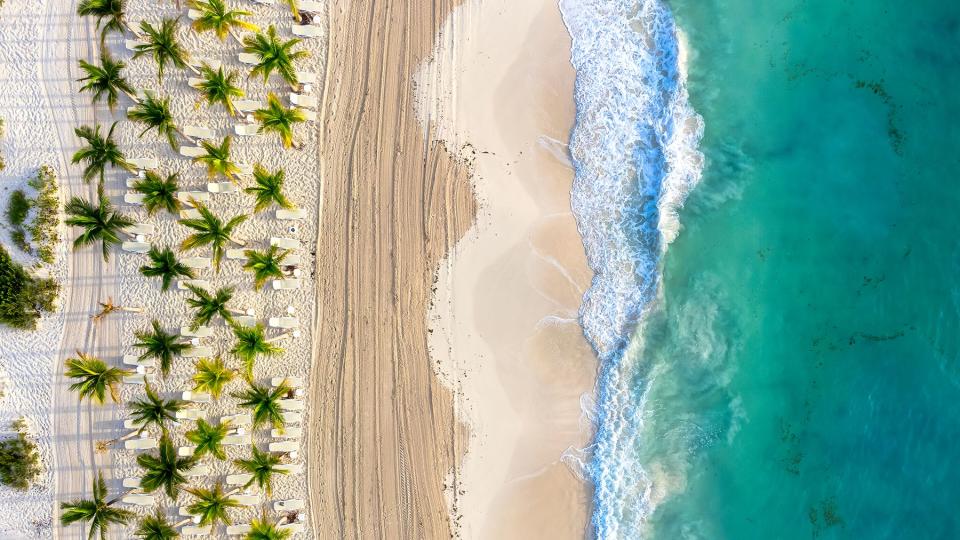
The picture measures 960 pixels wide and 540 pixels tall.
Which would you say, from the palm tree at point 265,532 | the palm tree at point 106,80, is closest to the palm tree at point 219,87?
the palm tree at point 106,80

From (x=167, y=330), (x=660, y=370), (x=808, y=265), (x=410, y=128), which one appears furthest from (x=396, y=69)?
(x=808, y=265)

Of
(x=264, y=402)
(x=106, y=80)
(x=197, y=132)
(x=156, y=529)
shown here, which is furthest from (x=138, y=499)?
(x=106, y=80)

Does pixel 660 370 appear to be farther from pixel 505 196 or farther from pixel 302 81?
pixel 302 81

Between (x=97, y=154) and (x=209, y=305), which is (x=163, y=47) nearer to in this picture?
(x=97, y=154)

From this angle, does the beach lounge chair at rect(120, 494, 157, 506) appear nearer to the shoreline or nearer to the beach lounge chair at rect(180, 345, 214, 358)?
the beach lounge chair at rect(180, 345, 214, 358)

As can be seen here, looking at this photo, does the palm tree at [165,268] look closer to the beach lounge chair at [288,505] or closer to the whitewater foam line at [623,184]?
the beach lounge chair at [288,505]

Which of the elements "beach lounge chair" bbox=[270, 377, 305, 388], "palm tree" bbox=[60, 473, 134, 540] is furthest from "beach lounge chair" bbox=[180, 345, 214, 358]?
"palm tree" bbox=[60, 473, 134, 540]
